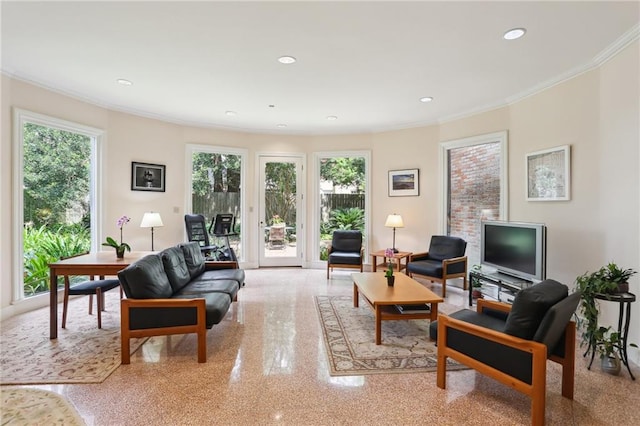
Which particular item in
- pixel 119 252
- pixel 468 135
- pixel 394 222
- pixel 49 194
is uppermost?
pixel 468 135

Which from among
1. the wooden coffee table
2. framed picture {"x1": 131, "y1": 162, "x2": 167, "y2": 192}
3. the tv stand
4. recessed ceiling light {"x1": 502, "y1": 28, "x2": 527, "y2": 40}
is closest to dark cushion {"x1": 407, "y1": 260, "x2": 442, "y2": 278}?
the tv stand

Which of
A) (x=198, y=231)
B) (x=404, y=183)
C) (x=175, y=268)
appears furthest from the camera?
(x=404, y=183)

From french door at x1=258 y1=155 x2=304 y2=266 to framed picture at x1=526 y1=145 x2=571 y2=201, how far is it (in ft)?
12.9

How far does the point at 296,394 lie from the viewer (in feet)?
7.21

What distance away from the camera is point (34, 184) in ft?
13.0

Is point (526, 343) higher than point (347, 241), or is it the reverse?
point (347, 241)

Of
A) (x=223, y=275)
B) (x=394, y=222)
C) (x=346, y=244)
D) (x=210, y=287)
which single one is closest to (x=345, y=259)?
(x=346, y=244)

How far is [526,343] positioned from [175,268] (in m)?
3.09

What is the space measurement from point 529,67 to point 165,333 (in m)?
4.38

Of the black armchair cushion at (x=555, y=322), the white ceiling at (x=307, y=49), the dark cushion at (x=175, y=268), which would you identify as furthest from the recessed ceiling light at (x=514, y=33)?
the dark cushion at (x=175, y=268)

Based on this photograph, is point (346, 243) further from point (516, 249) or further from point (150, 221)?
point (150, 221)

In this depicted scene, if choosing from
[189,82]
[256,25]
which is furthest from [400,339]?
[189,82]

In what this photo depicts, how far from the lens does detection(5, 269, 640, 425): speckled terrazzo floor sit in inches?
77.1

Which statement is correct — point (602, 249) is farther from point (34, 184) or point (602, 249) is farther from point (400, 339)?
point (34, 184)
